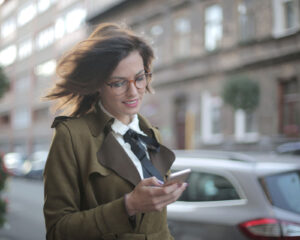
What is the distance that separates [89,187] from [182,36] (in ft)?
67.5

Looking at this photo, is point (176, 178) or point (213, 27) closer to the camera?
point (176, 178)

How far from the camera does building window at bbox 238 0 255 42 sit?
17750 millimetres

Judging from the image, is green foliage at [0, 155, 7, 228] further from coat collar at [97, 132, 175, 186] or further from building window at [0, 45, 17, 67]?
building window at [0, 45, 17, 67]

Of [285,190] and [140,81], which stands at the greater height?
[140,81]

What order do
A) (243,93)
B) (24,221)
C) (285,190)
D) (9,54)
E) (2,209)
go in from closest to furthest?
1. (285,190)
2. (2,209)
3. (24,221)
4. (243,93)
5. (9,54)

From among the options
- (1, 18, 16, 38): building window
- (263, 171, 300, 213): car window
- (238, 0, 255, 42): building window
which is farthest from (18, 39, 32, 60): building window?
(263, 171, 300, 213): car window

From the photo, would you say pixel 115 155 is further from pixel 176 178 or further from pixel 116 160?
pixel 176 178

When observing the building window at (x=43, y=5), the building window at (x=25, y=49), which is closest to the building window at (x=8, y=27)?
the building window at (x=25, y=49)

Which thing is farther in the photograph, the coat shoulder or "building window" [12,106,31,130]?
"building window" [12,106,31,130]

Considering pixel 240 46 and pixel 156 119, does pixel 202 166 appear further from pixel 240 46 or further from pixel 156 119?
pixel 156 119

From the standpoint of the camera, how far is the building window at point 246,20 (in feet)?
58.2

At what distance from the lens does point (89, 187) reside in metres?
1.72

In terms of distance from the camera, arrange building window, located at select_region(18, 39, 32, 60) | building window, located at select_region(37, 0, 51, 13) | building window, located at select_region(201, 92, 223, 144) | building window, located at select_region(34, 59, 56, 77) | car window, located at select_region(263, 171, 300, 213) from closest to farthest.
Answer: car window, located at select_region(263, 171, 300, 213) < building window, located at select_region(201, 92, 223, 144) < building window, located at select_region(34, 59, 56, 77) < building window, located at select_region(37, 0, 51, 13) < building window, located at select_region(18, 39, 32, 60)

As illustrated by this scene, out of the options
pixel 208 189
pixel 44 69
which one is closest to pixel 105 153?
pixel 208 189
